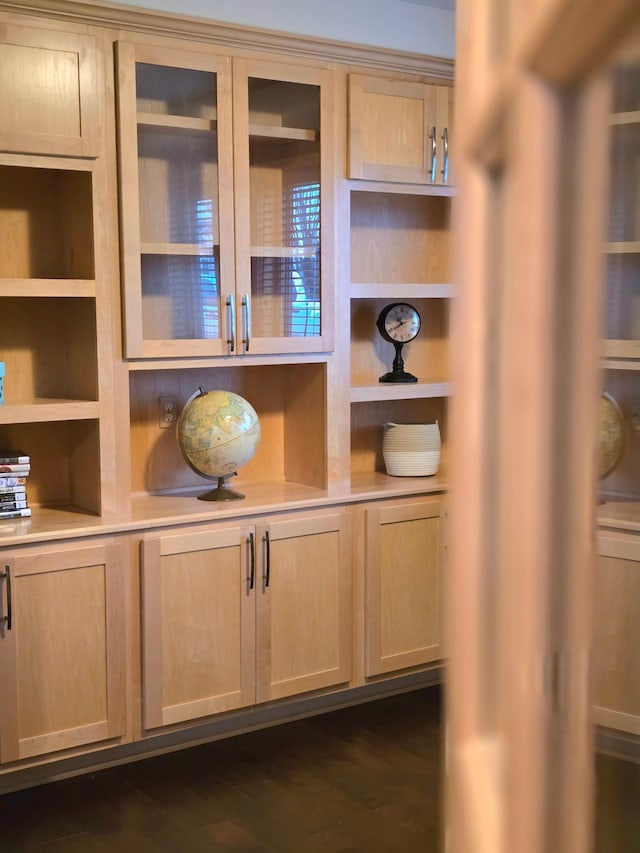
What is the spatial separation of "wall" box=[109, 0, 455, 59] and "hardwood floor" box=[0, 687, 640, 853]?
2510 millimetres

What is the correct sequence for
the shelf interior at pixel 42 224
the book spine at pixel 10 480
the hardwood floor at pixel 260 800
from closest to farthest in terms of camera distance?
the hardwood floor at pixel 260 800 → the book spine at pixel 10 480 → the shelf interior at pixel 42 224

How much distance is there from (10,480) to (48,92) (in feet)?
3.99

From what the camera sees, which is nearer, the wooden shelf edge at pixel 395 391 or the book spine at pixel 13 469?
the book spine at pixel 13 469

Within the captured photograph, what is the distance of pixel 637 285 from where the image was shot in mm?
445

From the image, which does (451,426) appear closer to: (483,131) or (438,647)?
(483,131)

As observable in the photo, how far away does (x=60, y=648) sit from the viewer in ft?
10.0

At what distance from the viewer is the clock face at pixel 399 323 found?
3992 mm

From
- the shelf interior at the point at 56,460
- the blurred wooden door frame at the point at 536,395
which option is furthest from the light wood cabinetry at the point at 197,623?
the blurred wooden door frame at the point at 536,395

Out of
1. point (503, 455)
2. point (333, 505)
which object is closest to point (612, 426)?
point (503, 455)

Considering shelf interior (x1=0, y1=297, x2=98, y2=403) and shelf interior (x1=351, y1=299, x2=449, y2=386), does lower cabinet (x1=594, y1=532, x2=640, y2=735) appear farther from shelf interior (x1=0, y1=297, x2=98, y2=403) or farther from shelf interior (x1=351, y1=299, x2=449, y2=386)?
shelf interior (x1=351, y1=299, x2=449, y2=386)

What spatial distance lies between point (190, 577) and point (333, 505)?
2.04 ft

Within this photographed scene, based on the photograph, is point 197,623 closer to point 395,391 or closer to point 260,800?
point 260,800

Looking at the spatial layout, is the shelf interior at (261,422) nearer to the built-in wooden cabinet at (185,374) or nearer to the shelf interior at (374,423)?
the built-in wooden cabinet at (185,374)

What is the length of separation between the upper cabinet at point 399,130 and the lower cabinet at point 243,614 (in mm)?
1317
